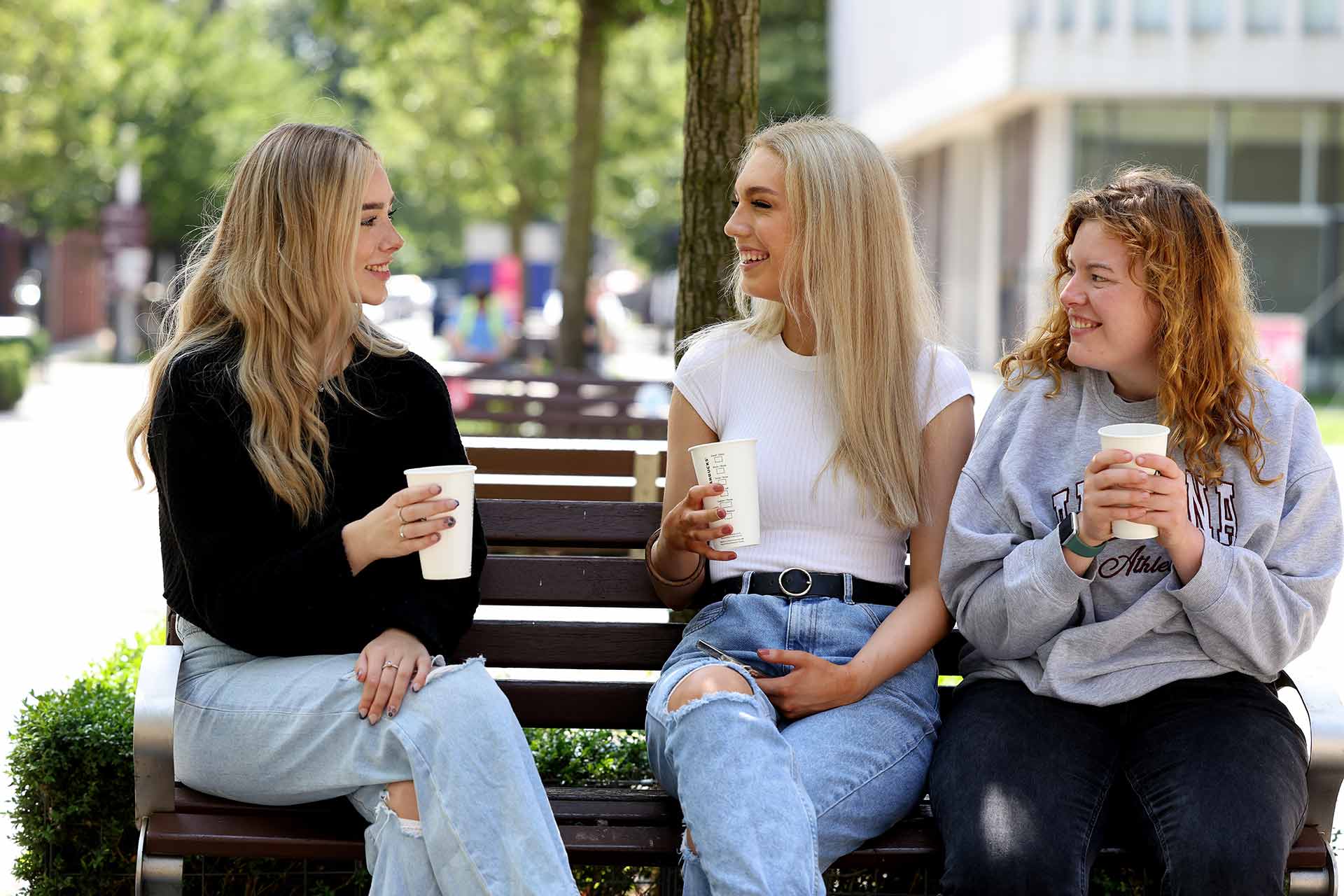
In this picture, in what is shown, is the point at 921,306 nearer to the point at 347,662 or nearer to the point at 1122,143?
the point at 347,662

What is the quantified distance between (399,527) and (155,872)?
79 cm

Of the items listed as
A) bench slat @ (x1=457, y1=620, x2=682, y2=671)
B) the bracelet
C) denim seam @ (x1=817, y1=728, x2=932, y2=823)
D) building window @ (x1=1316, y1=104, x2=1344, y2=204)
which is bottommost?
denim seam @ (x1=817, y1=728, x2=932, y2=823)

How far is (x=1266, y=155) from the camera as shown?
23.7m

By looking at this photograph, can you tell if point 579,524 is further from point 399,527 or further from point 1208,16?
point 1208,16

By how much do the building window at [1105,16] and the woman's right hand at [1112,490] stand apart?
21.6m

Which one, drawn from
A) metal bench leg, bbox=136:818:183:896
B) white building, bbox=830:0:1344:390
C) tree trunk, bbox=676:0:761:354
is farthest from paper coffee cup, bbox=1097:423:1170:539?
white building, bbox=830:0:1344:390

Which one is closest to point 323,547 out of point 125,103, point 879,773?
point 879,773

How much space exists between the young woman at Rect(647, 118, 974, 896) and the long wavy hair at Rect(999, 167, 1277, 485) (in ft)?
1.48

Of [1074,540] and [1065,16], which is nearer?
[1074,540]

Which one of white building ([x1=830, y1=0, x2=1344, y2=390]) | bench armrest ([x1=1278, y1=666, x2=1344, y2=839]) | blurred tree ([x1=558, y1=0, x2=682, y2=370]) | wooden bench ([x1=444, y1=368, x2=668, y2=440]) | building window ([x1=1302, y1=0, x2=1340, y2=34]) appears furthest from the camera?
white building ([x1=830, y1=0, x2=1344, y2=390])

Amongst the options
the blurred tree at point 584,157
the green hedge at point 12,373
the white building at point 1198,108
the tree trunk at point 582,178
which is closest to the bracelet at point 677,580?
the blurred tree at point 584,157

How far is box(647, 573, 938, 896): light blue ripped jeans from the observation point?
8.79ft

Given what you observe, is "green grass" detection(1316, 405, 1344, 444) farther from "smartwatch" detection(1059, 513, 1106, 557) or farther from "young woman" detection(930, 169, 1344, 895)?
"smartwatch" detection(1059, 513, 1106, 557)

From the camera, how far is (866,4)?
36.5m
